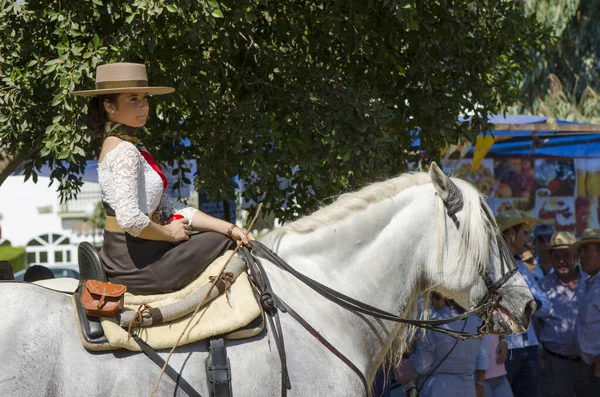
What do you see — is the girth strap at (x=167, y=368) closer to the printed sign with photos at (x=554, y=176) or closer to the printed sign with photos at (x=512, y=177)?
the printed sign with photos at (x=512, y=177)

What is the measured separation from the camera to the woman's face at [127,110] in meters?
3.51

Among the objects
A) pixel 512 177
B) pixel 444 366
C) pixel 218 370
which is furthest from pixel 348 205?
pixel 512 177

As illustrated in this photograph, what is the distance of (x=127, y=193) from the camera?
10.6 feet

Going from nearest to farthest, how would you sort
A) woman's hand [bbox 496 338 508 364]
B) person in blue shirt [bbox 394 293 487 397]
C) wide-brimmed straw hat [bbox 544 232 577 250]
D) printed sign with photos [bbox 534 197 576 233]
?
person in blue shirt [bbox 394 293 487 397] < woman's hand [bbox 496 338 508 364] < wide-brimmed straw hat [bbox 544 232 577 250] < printed sign with photos [bbox 534 197 576 233]

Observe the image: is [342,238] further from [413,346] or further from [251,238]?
[413,346]

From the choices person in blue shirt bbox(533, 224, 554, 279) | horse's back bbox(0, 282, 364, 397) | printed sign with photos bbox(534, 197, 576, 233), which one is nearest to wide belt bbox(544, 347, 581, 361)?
person in blue shirt bbox(533, 224, 554, 279)

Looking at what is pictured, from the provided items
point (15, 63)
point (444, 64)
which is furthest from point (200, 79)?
point (444, 64)

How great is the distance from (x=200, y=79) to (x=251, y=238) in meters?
2.74

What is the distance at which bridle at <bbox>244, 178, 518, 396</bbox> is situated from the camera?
3.39m

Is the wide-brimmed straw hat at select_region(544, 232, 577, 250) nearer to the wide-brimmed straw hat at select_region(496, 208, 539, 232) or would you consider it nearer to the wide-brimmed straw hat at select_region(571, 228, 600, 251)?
the wide-brimmed straw hat at select_region(571, 228, 600, 251)

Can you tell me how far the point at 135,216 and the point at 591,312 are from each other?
18.9 ft

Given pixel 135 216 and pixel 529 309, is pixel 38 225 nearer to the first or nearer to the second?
pixel 135 216

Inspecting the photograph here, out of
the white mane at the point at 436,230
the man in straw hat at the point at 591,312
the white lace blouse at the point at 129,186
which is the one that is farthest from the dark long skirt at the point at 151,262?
the man in straw hat at the point at 591,312

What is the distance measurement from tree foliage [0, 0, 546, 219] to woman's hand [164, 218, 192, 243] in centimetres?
202
